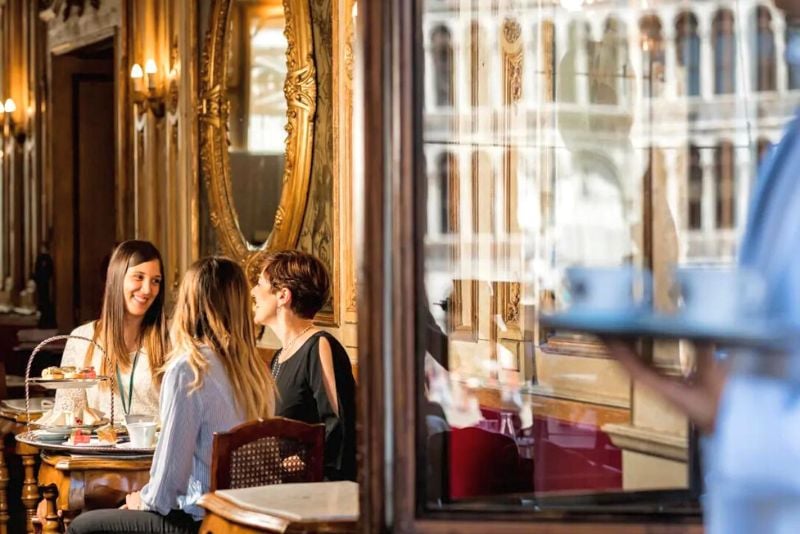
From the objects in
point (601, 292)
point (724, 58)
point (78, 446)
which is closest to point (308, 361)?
point (78, 446)

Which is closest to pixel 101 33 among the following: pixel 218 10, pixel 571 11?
pixel 218 10

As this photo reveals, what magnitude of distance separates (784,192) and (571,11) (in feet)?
3.08

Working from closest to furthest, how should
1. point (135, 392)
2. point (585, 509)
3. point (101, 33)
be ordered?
point (585, 509), point (135, 392), point (101, 33)

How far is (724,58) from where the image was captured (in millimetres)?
2064

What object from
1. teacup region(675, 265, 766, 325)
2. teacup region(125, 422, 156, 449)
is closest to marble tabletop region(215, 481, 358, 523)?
teacup region(675, 265, 766, 325)

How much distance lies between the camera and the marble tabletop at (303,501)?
2688mm

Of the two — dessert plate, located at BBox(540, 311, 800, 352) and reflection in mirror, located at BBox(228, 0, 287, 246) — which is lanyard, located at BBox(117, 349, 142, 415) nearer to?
reflection in mirror, located at BBox(228, 0, 287, 246)

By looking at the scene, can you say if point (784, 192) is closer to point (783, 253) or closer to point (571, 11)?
point (783, 253)

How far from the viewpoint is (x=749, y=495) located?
5.15 feet

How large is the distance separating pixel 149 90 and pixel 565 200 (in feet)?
23.3

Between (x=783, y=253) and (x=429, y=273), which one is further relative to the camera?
(x=429, y=273)

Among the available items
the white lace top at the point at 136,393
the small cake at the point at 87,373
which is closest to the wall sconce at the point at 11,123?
the white lace top at the point at 136,393

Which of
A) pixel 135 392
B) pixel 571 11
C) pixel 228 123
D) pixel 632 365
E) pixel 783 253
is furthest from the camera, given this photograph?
pixel 228 123

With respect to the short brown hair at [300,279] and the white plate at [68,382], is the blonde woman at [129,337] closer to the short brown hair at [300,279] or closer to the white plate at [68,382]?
the white plate at [68,382]
